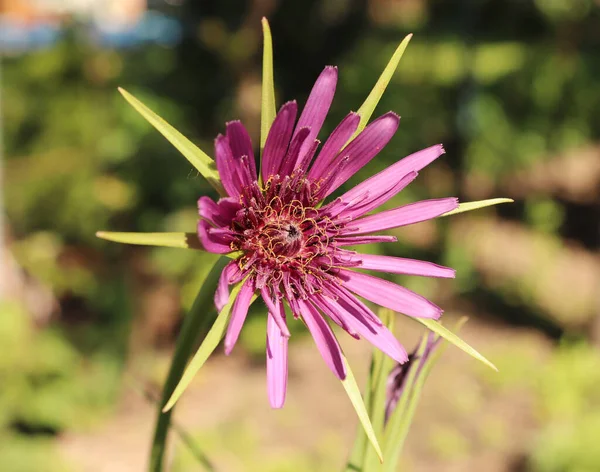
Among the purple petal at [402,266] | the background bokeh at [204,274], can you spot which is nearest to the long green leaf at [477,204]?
the purple petal at [402,266]

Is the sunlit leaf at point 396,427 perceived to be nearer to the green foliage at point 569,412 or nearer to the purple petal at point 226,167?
the purple petal at point 226,167

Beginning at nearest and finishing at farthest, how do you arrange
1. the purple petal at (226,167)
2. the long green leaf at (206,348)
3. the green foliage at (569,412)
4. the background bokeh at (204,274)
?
the long green leaf at (206,348)
the purple petal at (226,167)
the green foliage at (569,412)
the background bokeh at (204,274)

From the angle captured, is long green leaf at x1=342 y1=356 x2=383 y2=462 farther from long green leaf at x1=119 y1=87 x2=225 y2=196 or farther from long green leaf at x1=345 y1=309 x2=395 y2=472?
long green leaf at x1=119 y1=87 x2=225 y2=196

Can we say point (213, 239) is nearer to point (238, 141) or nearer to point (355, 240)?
point (238, 141)

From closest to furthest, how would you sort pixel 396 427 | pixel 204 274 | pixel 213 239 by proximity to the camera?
1. pixel 213 239
2. pixel 396 427
3. pixel 204 274

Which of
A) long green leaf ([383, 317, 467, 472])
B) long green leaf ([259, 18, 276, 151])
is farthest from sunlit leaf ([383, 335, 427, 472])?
long green leaf ([259, 18, 276, 151])

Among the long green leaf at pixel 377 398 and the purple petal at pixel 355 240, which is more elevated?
the purple petal at pixel 355 240

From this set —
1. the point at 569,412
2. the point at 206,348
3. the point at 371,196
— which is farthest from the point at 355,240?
the point at 569,412
